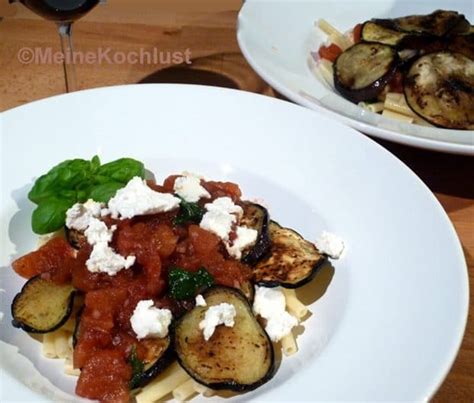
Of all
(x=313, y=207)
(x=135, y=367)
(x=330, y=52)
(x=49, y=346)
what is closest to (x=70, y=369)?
(x=49, y=346)

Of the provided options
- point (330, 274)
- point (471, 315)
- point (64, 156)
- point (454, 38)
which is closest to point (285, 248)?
point (330, 274)

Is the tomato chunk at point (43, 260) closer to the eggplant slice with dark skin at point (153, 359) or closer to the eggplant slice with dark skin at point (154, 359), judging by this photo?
the eggplant slice with dark skin at point (153, 359)

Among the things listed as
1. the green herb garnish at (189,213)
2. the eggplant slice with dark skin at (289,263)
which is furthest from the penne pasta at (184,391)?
the green herb garnish at (189,213)

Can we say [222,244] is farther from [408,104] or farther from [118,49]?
[118,49]

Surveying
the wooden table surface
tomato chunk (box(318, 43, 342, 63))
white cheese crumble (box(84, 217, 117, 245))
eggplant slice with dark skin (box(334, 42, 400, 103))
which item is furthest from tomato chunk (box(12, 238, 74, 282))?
tomato chunk (box(318, 43, 342, 63))

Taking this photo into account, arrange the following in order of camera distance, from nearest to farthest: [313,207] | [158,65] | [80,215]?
[80,215]
[313,207]
[158,65]

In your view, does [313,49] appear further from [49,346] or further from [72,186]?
[49,346]

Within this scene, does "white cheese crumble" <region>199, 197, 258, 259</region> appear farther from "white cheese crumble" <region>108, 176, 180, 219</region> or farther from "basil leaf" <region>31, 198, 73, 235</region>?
"basil leaf" <region>31, 198, 73, 235</region>
